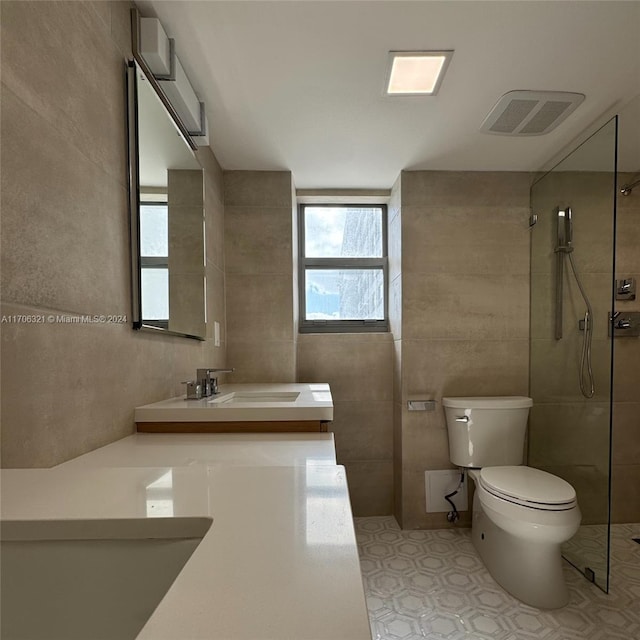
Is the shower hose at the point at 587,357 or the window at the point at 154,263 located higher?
the window at the point at 154,263

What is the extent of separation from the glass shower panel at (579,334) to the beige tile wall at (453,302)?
5.3 inches

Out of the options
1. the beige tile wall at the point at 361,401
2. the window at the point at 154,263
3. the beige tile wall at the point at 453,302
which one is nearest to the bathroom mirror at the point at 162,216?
the window at the point at 154,263

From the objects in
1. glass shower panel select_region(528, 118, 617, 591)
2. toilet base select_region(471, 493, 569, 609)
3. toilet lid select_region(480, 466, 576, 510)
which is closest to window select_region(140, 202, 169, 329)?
toilet lid select_region(480, 466, 576, 510)

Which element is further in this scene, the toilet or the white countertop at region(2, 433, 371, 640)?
the toilet

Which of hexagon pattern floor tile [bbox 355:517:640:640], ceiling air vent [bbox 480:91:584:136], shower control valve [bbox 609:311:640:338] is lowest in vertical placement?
hexagon pattern floor tile [bbox 355:517:640:640]

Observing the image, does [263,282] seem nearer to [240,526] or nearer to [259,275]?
[259,275]

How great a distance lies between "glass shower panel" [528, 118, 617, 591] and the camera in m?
1.99

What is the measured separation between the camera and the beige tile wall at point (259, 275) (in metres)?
2.59

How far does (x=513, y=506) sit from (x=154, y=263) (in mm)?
1780

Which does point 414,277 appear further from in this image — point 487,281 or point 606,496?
point 606,496

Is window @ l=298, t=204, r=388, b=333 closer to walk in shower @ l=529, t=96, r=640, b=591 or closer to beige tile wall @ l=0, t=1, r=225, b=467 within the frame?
walk in shower @ l=529, t=96, r=640, b=591

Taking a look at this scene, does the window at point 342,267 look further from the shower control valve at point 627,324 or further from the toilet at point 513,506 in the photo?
the shower control valve at point 627,324

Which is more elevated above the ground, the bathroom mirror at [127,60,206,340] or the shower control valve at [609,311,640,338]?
the bathroom mirror at [127,60,206,340]

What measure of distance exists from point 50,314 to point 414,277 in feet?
6.78
